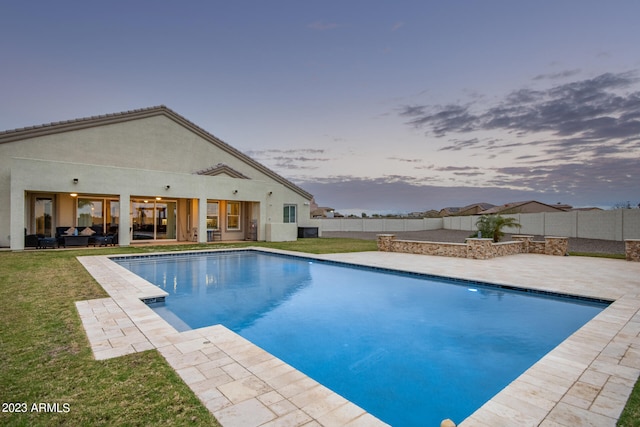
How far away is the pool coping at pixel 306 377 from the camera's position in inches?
111

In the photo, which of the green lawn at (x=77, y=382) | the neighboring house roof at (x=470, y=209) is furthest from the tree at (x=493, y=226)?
the neighboring house roof at (x=470, y=209)

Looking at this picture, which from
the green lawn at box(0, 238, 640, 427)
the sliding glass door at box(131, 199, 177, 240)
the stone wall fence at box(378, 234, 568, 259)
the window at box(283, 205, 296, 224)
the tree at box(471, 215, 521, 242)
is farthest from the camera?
the window at box(283, 205, 296, 224)

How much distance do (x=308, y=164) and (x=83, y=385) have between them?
110ft

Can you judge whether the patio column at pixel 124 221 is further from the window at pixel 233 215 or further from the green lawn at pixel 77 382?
the green lawn at pixel 77 382

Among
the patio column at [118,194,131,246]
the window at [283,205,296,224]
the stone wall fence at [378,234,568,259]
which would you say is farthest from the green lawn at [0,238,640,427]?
the window at [283,205,296,224]

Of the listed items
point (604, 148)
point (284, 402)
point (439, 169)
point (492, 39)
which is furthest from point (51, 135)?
point (604, 148)

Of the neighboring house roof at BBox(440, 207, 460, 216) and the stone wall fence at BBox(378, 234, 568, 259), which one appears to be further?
the neighboring house roof at BBox(440, 207, 460, 216)

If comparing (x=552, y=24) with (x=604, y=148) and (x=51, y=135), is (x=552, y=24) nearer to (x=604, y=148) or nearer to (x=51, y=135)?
(x=604, y=148)

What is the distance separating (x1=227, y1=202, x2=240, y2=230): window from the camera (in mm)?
22828

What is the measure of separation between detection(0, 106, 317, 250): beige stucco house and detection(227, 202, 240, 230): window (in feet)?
0.23

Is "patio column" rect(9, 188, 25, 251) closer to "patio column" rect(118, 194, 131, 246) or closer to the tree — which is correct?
"patio column" rect(118, 194, 131, 246)

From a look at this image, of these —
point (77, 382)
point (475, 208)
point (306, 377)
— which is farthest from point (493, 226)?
point (475, 208)

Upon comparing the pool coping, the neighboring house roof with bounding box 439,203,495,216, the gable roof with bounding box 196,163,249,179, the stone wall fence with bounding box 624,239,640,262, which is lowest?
the pool coping

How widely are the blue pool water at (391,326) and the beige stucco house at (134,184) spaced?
338 inches
